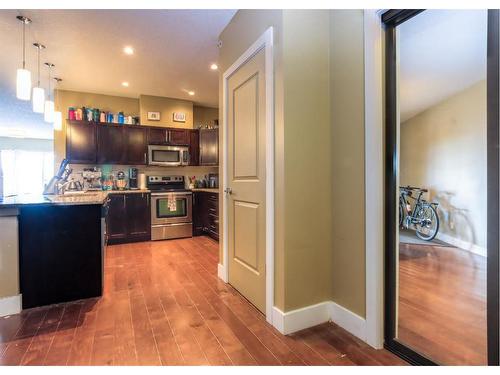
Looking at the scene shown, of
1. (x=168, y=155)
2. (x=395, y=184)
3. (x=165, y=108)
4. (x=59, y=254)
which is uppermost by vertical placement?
(x=165, y=108)

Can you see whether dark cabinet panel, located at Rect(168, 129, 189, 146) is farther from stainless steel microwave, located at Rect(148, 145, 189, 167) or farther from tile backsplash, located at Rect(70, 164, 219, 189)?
tile backsplash, located at Rect(70, 164, 219, 189)

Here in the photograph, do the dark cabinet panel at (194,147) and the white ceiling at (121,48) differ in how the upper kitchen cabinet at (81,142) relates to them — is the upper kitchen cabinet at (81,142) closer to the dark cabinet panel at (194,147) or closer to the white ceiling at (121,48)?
the white ceiling at (121,48)

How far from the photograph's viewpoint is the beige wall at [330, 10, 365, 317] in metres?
1.75

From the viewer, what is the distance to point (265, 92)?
6.73 feet

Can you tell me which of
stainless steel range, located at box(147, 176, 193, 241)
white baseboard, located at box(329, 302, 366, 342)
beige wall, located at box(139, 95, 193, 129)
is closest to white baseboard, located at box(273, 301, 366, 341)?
white baseboard, located at box(329, 302, 366, 342)

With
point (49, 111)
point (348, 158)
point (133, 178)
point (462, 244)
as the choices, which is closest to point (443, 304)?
point (462, 244)

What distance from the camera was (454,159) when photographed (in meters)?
1.80

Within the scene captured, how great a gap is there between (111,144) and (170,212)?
1568 mm

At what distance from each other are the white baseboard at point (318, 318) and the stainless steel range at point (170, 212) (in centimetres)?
323

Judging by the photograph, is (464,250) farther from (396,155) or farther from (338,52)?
Result: (338,52)

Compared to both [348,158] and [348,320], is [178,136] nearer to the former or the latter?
[348,158]

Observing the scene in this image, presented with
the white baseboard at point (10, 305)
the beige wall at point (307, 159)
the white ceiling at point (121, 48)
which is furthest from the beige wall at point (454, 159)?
the white baseboard at point (10, 305)
